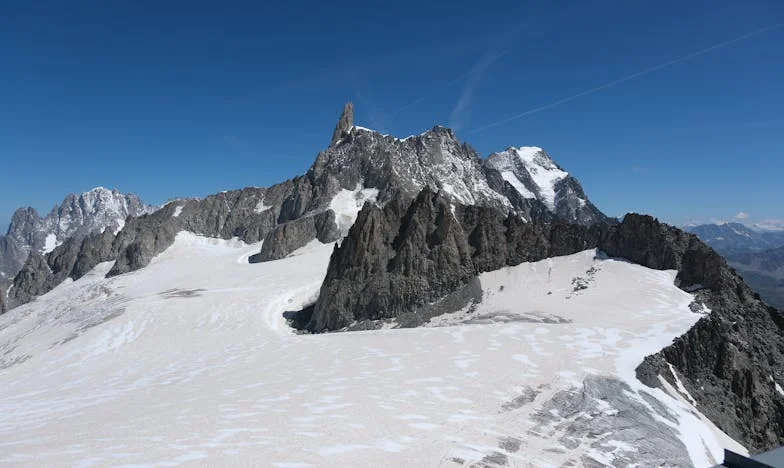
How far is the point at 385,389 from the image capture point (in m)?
19.3

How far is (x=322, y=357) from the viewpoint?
88.7 feet

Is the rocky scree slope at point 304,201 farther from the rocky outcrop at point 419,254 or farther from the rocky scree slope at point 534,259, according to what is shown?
the rocky scree slope at point 534,259

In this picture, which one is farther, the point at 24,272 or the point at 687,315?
the point at 24,272

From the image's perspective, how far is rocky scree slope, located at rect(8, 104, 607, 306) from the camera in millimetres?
129250

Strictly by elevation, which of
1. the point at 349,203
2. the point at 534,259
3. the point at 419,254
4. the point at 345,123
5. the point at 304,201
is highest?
the point at 345,123

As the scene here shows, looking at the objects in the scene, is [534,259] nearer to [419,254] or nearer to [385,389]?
[419,254]

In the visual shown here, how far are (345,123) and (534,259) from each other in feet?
422

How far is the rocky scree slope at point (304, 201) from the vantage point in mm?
129250

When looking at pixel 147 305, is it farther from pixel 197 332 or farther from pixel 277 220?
pixel 277 220

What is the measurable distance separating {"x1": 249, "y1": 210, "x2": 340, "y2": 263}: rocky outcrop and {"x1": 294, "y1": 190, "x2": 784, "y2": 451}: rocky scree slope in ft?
190

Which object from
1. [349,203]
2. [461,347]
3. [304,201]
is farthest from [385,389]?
[304,201]

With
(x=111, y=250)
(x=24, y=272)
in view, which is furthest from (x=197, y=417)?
(x=24, y=272)

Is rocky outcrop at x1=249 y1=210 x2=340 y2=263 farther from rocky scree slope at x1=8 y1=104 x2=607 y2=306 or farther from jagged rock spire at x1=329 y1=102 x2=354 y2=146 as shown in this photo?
jagged rock spire at x1=329 y1=102 x2=354 y2=146

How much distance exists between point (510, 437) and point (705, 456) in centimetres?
768
